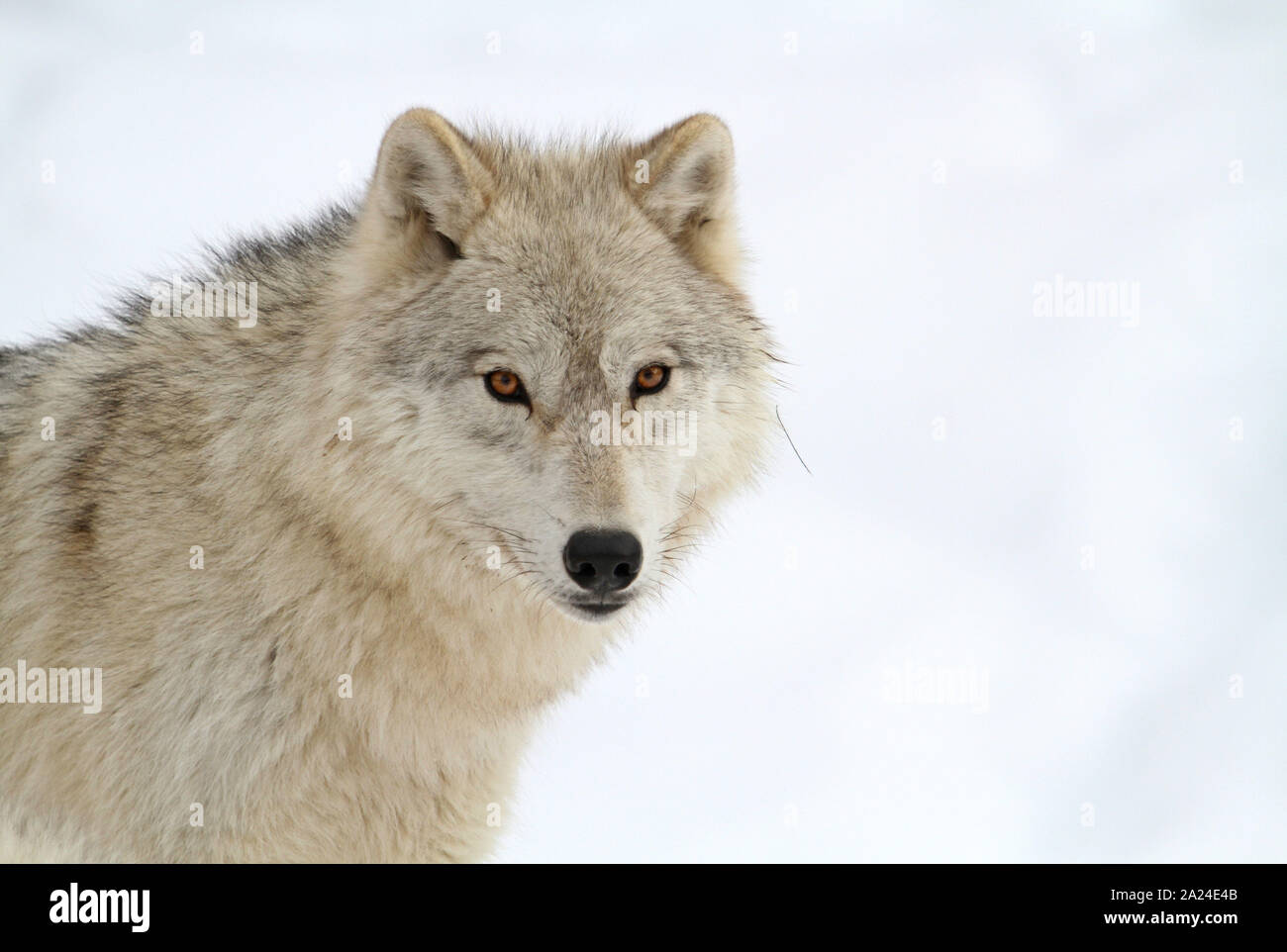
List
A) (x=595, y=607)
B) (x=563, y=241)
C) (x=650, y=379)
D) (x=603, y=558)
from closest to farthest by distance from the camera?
(x=603, y=558) < (x=595, y=607) < (x=650, y=379) < (x=563, y=241)

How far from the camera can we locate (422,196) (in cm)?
564

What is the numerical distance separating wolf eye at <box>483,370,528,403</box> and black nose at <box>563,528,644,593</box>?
651 mm

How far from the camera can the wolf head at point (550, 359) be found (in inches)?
205

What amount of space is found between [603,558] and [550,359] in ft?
2.72

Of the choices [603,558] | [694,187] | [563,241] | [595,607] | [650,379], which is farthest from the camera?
[694,187]

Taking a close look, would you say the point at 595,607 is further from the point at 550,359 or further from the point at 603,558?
the point at 550,359

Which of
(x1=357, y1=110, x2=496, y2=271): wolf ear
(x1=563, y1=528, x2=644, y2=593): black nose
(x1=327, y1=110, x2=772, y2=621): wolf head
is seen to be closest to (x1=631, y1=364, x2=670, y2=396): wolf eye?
(x1=327, y1=110, x2=772, y2=621): wolf head

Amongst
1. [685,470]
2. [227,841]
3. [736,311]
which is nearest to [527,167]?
[736,311]

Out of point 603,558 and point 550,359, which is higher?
point 550,359

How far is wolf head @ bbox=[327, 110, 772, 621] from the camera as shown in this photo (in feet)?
17.1

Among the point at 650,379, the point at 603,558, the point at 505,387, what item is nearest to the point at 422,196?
the point at 505,387

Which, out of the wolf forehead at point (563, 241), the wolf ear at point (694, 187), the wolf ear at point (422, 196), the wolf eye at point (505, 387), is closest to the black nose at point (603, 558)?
the wolf eye at point (505, 387)

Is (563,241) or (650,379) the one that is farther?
(563,241)

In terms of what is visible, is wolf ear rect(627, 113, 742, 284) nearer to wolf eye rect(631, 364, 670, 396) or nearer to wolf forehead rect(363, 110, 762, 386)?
wolf forehead rect(363, 110, 762, 386)
